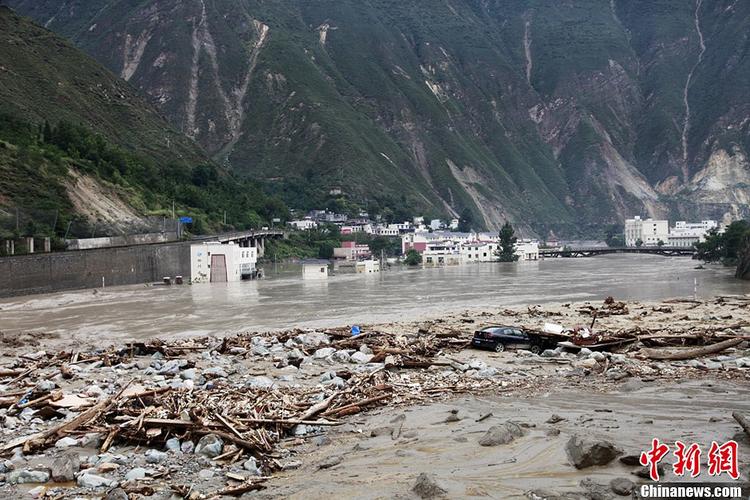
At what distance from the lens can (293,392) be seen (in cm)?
1527

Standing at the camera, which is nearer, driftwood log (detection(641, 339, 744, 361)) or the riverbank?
the riverbank

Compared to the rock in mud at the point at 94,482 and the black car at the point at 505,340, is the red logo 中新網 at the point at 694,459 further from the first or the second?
the black car at the point at 505,340

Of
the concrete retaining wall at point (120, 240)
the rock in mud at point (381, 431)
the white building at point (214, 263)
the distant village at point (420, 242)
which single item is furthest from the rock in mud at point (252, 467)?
the distant village at point (420, 242)

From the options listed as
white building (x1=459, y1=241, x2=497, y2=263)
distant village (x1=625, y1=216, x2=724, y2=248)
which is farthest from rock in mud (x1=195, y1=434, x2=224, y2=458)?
distant village (x1=625, y1=216, x2=724, y2=248)

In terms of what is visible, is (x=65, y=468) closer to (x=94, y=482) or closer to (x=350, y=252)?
(x=94, y=482)


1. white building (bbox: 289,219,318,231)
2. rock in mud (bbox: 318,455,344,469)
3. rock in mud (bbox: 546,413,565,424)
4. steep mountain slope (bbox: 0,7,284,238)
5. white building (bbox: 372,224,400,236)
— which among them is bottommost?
rock in mud (bbox: 318,455,344,469)

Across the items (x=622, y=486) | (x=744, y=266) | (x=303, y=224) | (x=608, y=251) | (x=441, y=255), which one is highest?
(x=303, y=224)

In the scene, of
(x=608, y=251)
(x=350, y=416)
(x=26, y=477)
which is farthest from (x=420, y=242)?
(x=26, y=477)

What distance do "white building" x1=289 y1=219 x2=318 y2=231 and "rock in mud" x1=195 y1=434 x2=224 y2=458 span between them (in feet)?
402

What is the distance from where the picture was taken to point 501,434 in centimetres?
1156

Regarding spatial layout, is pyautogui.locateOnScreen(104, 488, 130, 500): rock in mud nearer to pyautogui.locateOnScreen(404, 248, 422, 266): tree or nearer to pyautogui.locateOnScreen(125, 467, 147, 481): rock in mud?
pyautogui.locateOnScreen(125, 467, 147, 481): rock in mud

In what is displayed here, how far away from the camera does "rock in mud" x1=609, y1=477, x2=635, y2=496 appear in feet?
29.9

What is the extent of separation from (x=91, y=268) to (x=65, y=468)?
5242 cm

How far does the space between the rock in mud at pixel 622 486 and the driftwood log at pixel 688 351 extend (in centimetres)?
1016
